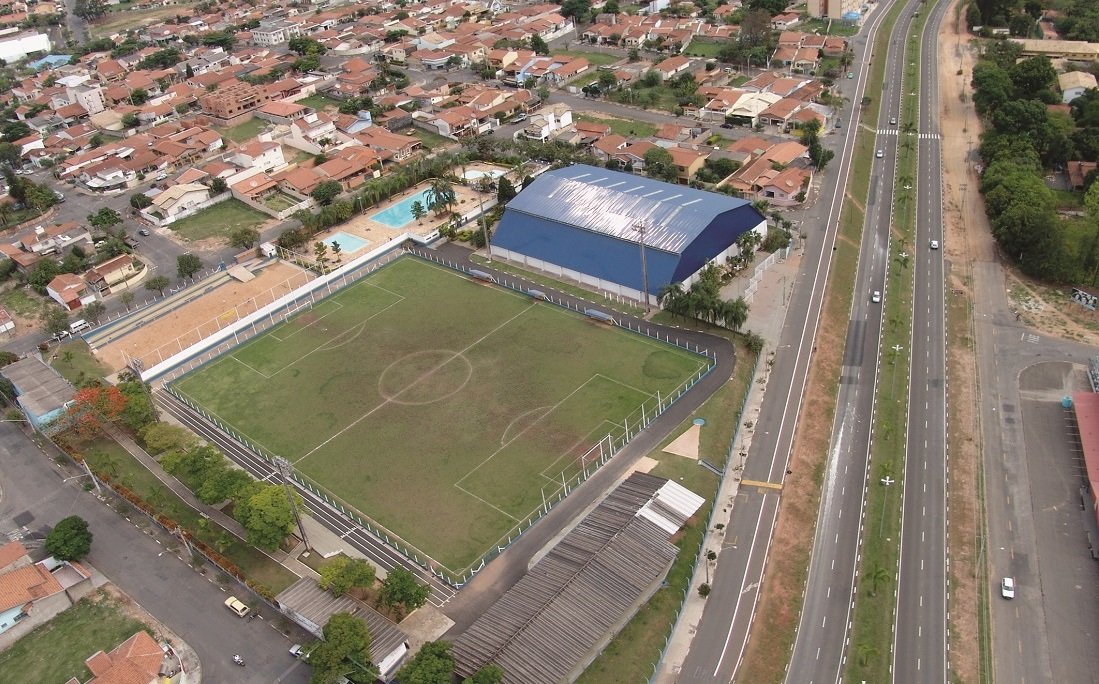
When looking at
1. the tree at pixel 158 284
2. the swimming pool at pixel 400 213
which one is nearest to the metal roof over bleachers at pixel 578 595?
the swimming pool at pixel 400 213

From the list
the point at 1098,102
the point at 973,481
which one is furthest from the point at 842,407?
the point at 1098,102

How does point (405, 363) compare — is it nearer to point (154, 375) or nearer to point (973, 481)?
point (154, 375)

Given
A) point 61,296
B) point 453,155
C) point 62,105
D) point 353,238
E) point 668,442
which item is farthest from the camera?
point 62,105

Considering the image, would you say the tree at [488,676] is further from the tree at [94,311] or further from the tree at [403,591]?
the tree at [94,311]

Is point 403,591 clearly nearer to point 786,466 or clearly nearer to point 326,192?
point 786,466

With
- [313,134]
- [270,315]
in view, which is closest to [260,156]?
[313,134]

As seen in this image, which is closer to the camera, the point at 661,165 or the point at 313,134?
the point at 661,165
